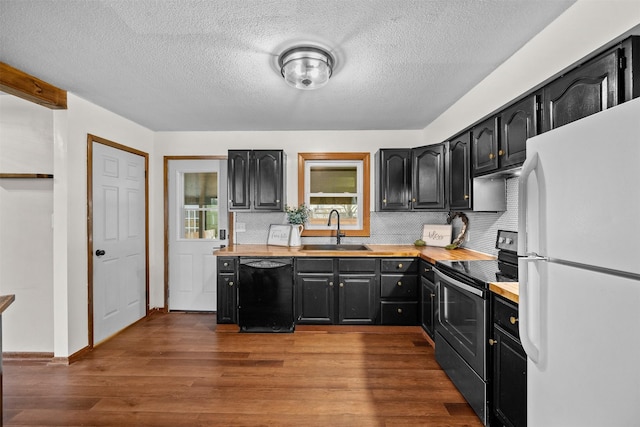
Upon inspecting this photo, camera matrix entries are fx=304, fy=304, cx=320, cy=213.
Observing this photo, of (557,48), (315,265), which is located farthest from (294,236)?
(557,48)

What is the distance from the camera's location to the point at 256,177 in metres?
3.67

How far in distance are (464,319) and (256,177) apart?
2629 mm

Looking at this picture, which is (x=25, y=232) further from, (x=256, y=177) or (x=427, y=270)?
(x=427, y=270)

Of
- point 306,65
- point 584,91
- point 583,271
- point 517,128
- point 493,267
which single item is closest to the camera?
point 583,271

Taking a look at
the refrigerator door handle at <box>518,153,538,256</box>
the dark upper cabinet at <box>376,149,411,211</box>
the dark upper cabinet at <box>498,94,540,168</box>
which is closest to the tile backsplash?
the dark upper cabinet at <box>376,149,411,211</box>

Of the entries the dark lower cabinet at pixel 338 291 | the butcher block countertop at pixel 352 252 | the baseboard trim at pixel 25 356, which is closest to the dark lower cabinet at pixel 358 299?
the dark lower cabinet at pixel 338 291

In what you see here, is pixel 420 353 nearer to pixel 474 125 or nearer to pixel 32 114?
pixel 474 125

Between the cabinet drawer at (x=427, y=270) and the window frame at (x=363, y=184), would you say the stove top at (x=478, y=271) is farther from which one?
the window frame at (x=363, y=184)

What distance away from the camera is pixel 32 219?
9.21 feet

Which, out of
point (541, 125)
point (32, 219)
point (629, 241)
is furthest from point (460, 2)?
point (32, 219)

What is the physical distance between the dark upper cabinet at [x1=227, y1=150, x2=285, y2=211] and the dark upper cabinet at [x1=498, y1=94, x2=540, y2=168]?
92.2 inches

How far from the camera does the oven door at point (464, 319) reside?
1877mm

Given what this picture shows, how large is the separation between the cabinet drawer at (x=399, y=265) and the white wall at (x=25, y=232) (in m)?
3.25

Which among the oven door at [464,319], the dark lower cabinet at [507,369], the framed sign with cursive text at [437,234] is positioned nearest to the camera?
the dark lower cabinet at [507,369]
